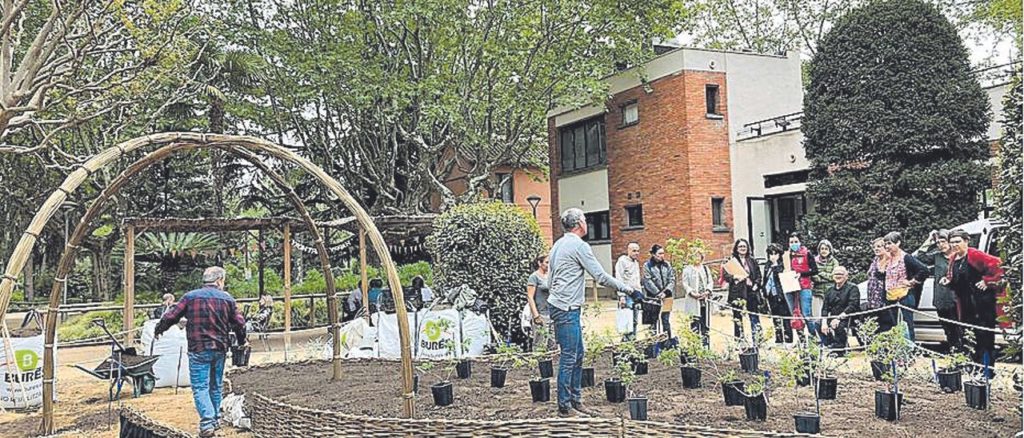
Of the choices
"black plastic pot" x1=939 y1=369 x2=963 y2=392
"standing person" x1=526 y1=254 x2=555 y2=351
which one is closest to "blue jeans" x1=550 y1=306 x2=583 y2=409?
"standing person" x1=526 y1=254 x2=555 y2=351

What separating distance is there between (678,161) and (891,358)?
14.6 m

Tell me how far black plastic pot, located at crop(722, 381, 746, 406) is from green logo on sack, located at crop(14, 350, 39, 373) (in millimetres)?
7902

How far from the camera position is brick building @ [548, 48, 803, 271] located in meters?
19.9

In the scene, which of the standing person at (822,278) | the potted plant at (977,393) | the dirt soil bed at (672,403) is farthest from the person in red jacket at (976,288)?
the standing person at (822,278)

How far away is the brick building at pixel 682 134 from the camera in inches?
784

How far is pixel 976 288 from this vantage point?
7.41 m

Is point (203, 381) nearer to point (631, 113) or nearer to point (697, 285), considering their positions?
point (697, 285)

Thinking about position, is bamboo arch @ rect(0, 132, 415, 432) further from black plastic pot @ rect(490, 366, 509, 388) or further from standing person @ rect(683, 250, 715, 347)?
standing person @ rect(683, 250, 715, 347)

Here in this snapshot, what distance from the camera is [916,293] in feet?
28.8

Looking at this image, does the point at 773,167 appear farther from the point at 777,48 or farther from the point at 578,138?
the point at 777,48

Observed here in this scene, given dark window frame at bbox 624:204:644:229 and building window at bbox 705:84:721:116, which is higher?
building window at bbox 705:84:721:116

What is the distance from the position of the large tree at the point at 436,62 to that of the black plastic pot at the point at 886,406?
1227 cm

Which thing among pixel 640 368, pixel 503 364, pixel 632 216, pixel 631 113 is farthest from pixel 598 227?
pixel 640 368

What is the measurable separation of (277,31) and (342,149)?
11.7 ft
